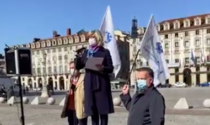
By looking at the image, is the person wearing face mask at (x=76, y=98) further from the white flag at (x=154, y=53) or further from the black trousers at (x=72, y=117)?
the white flag at (x=154, y=53)

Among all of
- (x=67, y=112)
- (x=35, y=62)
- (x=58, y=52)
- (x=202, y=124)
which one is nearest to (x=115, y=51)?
(x=202, y=124)

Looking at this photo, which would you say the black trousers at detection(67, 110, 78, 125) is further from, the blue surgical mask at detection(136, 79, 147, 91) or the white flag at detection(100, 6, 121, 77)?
the white flag at detection(100, 6, 121, 77)

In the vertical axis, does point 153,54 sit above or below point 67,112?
above

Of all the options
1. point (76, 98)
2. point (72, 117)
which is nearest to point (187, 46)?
point (72, 117)

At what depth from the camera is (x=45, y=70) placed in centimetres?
11056

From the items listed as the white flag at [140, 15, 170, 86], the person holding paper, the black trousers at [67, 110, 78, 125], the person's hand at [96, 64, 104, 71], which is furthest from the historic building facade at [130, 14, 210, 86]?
the person's hand at [96, 64, 104, 71]

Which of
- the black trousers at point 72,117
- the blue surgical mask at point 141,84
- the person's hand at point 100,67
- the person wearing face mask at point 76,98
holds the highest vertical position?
the person's hand at point 100,67

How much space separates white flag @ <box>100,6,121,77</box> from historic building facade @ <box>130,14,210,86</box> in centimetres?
6749

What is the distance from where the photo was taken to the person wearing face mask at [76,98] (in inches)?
217

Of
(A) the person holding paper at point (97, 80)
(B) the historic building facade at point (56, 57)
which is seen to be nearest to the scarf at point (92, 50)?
(A) the person holding paper at point (97, 80)

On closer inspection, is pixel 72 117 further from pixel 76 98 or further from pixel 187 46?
pixel 187 46

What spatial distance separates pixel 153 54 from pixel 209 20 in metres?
68.7

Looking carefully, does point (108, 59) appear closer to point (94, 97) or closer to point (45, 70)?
point (94, 97)

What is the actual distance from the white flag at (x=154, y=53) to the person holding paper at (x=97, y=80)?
30.7 feet
